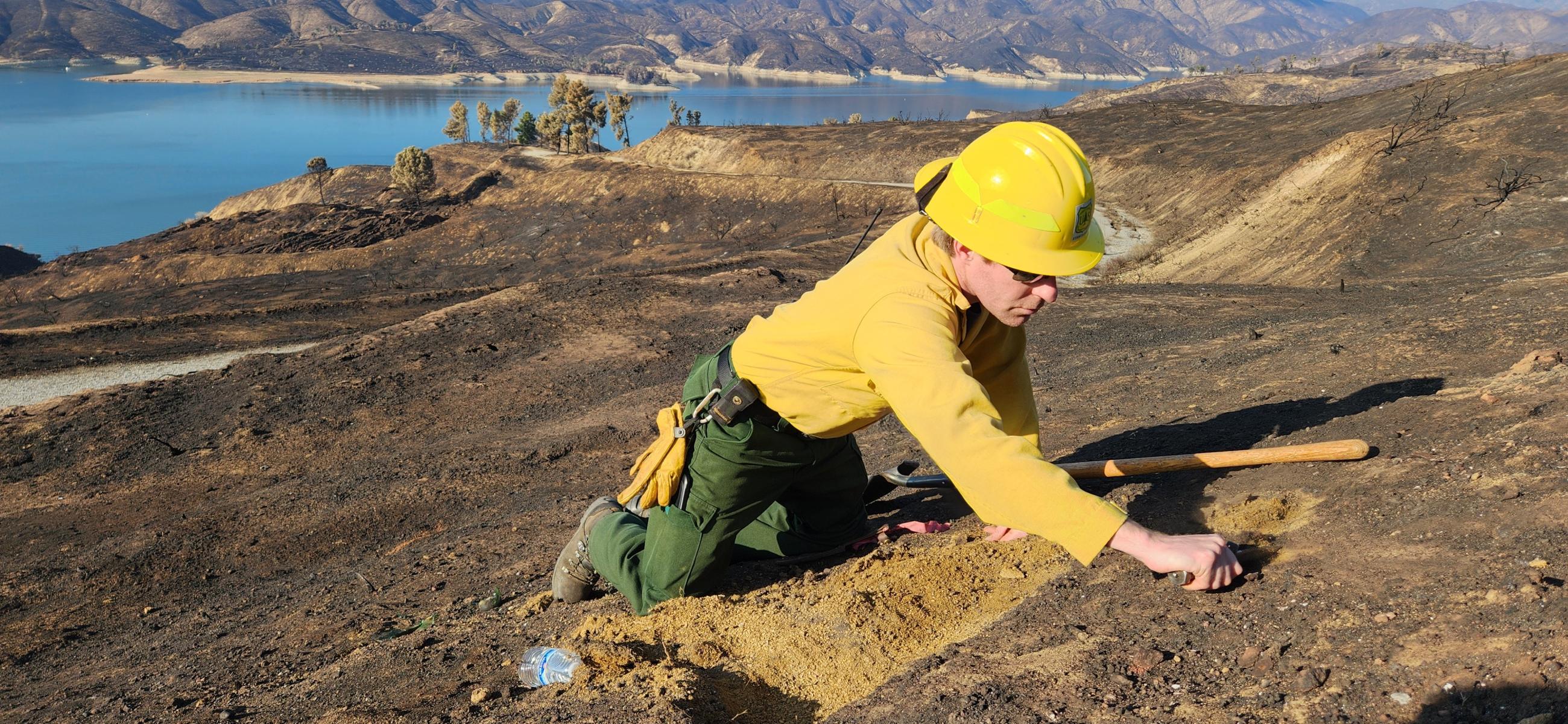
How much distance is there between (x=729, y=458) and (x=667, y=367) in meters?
10.3

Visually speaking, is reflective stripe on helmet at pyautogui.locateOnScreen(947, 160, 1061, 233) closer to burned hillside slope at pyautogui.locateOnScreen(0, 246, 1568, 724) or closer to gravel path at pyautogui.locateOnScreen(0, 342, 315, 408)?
burned hillside slope at pyautogui.locateOnScreen(0, 246, 1568, 724)

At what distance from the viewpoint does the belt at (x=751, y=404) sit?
3.80 metres

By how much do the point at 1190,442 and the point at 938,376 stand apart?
3575mm

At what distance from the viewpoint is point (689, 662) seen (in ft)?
12.4

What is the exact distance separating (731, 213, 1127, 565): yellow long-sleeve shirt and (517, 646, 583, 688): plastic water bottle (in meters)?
1.36

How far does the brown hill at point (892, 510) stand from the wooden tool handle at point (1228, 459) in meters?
0.06

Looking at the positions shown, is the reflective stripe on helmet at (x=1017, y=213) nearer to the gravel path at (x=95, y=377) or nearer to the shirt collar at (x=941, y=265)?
the shirt collar at (x=941, y=265)

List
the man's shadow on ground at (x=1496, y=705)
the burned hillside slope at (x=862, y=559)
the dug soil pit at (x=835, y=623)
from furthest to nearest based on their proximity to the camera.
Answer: the dug soil pit at (x=835, y=623) < the burned hillside slope at (x=862, y=559) < the man's shadow on ground at (x=1496, y=705)

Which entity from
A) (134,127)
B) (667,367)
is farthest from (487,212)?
(134,127)

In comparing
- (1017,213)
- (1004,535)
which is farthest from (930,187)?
(1004,535)

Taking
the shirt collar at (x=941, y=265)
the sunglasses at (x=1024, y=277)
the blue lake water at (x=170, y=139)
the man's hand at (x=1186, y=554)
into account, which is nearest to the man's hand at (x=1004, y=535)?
the man's hand at (x=1186, y=554)

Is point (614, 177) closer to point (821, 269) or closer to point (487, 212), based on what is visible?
point (487, 212)

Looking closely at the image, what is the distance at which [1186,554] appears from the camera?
117 inches

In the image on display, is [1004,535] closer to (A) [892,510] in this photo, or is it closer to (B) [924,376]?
(A) [892,510]
